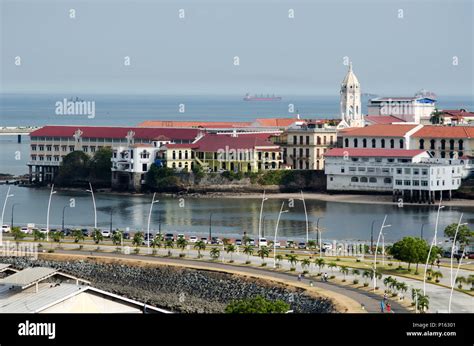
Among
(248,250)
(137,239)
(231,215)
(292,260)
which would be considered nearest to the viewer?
(292,260)

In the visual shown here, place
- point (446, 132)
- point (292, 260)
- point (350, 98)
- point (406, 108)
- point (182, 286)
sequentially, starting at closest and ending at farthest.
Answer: point (182, 286)
point (292, 260)
point (446, 132)
point (350, 98)
point (406, 108)

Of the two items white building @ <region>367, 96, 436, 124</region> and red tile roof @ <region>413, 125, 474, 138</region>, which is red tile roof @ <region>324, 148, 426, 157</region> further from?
white building @ <region>367, 96, 436, 124</region>

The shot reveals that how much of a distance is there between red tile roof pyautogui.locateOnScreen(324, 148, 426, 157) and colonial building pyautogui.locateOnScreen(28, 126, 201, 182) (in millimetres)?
8239

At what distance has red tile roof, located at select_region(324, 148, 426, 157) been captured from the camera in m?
58.6

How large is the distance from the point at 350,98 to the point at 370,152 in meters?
13.3

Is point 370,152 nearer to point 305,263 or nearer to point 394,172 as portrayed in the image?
point 394,172

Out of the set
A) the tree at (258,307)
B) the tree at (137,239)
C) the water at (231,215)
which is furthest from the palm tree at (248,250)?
the tree at (258,307)

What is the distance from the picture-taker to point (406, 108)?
7569 cm

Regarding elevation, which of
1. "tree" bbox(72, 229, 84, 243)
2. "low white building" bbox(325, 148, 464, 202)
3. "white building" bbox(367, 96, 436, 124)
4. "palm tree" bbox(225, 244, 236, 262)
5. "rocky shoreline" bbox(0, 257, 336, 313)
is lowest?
"rocky shoreline" bbox(0, 257, 336, 313)

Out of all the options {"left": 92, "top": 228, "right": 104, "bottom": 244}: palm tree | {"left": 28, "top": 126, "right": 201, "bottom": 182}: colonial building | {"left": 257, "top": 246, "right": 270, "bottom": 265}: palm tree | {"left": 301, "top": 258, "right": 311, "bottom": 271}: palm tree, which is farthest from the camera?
{"left": 28, "top": 126, "right": 201, "bottom": 182}: colonial building

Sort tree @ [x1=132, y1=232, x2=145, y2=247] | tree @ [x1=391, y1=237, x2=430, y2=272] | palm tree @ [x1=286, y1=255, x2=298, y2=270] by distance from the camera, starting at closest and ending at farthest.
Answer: tree @ [x1=391, y1=237, x2=430, y2=272], palm tree @ [x1=286, y1=255, x2=298, y2=270], tree @ [x1=132, y1=232, x2=145, y2=247]

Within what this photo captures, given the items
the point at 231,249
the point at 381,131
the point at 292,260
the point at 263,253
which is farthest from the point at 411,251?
the point at 381,131

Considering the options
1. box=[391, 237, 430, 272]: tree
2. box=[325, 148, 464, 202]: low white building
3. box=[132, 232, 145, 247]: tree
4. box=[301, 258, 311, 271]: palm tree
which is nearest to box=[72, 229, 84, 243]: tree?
box=[132, 232, 145, 247]: tree

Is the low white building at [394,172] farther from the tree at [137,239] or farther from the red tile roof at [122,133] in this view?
the tree at [137,239]
